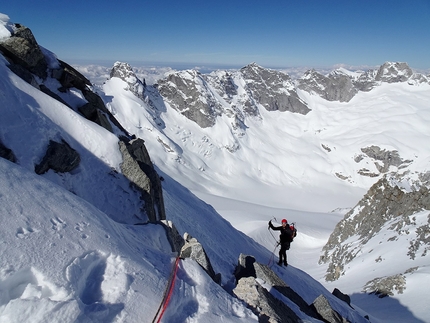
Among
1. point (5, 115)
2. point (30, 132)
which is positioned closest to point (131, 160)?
point (30, 132)

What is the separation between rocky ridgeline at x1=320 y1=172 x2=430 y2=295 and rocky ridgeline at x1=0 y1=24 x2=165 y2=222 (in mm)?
15254

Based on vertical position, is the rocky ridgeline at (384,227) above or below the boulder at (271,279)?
above

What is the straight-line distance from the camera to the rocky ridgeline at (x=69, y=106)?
36.8ft

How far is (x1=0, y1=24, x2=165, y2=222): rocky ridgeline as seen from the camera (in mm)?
11204

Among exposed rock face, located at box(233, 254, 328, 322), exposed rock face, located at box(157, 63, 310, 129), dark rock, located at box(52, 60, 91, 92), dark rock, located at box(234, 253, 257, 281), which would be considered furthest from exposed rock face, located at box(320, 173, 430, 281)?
exposed rock face, located at box(157, 63, 310, 129)

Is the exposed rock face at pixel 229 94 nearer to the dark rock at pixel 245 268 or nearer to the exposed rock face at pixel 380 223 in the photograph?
the exposed rock face at pixel 380 223

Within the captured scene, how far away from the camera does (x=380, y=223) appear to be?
30.1 m

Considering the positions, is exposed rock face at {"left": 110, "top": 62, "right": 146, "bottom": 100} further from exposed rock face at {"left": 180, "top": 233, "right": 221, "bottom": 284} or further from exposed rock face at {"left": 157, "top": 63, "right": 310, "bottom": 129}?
exposed rock face at {"left": 180, "top": 233, "right": 221, "bottom": 284}

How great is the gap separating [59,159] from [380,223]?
3147 centimetres

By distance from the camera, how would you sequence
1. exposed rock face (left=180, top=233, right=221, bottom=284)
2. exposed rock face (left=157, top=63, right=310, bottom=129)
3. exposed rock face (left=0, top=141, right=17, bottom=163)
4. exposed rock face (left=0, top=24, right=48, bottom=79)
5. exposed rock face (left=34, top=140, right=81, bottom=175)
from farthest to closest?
1. exposed rock face (left=157, top=63, right=310, bottom=129)
2. exposed rock face (left=0, top=24, right=48, bottom=79)
3. exposed rock face (left=34, top=140, right=81, bottom=175)
4. exposed rock face (left=0, top=141, right=17, bottom=163)
5. exposed rock face (left=180, top=233, right=221, bottom=284)

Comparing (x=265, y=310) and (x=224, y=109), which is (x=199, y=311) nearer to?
(x=265, y=310)

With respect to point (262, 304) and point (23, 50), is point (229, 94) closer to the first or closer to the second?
point (23, 50)

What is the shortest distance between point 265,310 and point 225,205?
59916mm

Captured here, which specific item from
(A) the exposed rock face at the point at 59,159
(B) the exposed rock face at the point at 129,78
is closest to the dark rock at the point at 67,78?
(A) the exposed rock face at the point at 59,159
